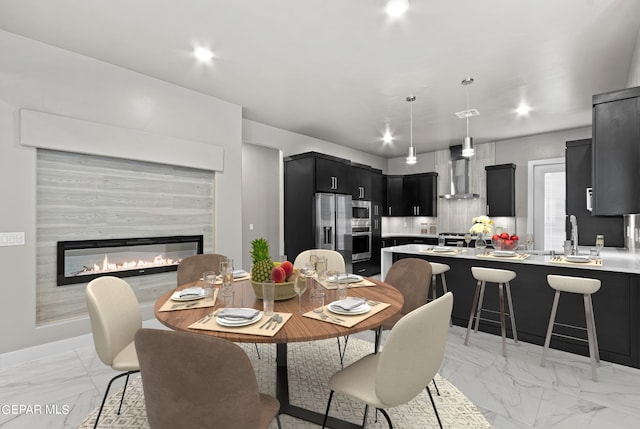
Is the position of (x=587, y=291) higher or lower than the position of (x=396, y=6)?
lower

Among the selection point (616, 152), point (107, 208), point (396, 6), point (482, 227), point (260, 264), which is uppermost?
point (396, 6)

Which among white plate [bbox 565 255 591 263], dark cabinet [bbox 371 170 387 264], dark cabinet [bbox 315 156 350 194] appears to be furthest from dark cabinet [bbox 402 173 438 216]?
white plate [bbox 565 255 591 263]

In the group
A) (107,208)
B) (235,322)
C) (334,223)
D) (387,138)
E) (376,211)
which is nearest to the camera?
(235,322)

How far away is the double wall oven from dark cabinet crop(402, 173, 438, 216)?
1433 millimetres

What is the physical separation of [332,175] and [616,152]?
3.68m

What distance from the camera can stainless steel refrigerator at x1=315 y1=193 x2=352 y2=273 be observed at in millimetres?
5152

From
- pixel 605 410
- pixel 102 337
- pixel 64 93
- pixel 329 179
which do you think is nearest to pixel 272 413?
pixel 102 337

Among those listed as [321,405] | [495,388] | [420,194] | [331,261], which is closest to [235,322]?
[321,405]

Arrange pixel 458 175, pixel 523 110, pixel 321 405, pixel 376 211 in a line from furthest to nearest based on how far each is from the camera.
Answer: pixel 376 211, pixel 458 175, pixel 523 110, pixel 321 405

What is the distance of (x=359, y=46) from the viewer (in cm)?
291

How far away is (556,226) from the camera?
6.05 metres

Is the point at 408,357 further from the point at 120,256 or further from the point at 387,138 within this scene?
the point at 387,138

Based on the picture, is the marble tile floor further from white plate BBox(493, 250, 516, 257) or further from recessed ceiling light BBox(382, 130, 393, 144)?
recessed ceiling light BBox(382, 130, 393, 144)

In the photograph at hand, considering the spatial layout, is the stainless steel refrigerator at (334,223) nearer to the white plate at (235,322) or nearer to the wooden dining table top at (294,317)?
the wooden dining table top at (294,317)
